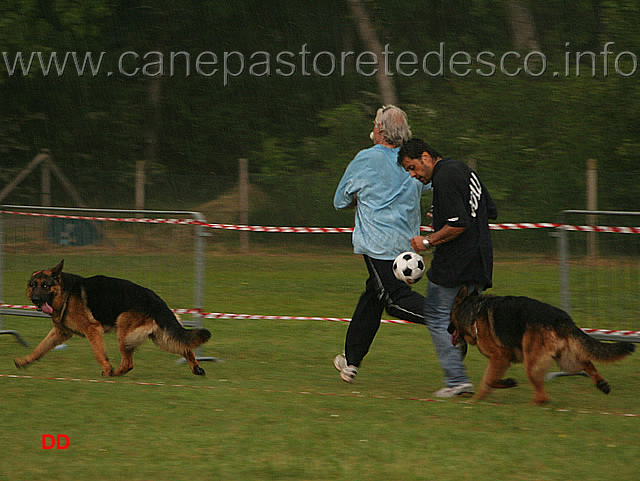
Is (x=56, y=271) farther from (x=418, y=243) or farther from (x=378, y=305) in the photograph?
(x=418, y=243)

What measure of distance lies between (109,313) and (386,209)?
2200mm

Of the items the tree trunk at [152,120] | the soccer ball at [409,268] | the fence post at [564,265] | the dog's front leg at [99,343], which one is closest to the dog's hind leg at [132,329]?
the dog's front leg at [99,343]

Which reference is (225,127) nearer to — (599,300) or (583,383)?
(599,300)

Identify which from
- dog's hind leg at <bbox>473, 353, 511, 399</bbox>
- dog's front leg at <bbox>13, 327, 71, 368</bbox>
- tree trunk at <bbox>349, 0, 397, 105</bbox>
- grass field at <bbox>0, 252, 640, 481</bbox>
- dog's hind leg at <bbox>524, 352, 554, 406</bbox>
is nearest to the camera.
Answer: grass field at <bbox>0, 252, 640, 481</bbox>

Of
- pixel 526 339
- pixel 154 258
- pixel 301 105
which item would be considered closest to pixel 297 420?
pixel 526 339

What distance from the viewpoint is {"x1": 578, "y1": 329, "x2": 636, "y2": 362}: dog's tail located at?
19.1 ft

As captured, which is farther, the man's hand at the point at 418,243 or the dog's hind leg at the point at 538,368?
the man's hand at the point at 418,243

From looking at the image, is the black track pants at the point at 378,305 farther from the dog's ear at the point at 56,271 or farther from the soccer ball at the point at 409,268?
the dog's ear at the point at 56,271

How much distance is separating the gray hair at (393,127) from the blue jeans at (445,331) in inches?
43.8

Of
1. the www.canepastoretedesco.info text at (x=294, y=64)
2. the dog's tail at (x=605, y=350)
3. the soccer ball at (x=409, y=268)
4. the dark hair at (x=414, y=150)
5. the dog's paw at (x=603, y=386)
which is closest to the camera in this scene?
the dog's tail at (x=605, y=350)

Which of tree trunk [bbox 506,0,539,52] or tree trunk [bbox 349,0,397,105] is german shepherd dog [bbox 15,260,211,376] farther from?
tree trunk [bbox 506,0,539,52]

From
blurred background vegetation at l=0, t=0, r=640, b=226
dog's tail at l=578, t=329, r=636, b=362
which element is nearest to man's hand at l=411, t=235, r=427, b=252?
dog's tail at l=578, t=329, r=636, b=362

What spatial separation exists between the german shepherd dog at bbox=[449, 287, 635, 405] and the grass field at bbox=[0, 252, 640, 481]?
0.79ft

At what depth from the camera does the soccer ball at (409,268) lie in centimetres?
656
